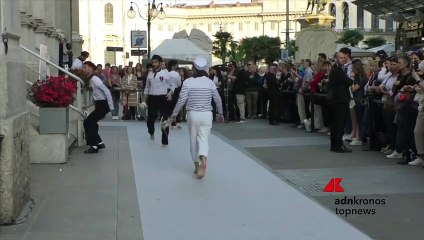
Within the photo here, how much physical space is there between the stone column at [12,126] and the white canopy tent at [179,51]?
19783 mm

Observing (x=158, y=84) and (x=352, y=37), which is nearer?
(x=158, y=84)

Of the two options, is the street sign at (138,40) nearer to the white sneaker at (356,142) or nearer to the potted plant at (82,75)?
the potted plant at (82,75)

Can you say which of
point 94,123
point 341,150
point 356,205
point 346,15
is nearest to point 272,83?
point 341,150

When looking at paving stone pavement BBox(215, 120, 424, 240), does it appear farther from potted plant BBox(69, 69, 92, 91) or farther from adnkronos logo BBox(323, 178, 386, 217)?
potted plant BBox(69, 69, 92, 91)

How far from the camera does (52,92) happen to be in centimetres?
1152

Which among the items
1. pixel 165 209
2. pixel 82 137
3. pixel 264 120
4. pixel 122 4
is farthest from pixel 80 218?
pixel 122 4

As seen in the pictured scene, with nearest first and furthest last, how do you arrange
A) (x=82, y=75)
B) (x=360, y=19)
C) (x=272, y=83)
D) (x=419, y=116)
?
(x=419, y=116) → (x=82, y=75) → (x=272, y=83) → (x=360, y=19)

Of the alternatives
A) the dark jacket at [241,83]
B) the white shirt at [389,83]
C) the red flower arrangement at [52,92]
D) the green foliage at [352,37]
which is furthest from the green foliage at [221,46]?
the red flower arrangement at [52,92]

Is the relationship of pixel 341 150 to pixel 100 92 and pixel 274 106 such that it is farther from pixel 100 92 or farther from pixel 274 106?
pixel 274 106

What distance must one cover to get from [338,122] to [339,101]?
43cm

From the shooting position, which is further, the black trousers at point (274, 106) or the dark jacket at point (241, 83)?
the dark jacket at point (241, 83)

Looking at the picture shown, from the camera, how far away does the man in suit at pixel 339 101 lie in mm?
13508

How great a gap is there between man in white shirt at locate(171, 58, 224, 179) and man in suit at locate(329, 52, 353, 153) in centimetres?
371

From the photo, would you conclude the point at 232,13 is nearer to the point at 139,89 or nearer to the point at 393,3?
the point at 393,3
